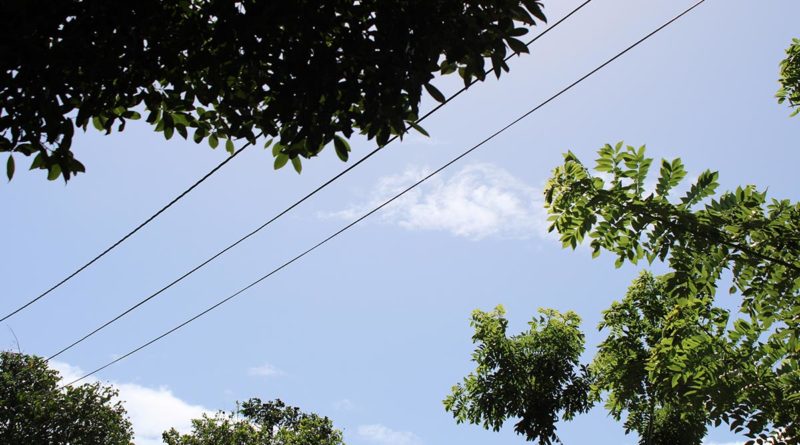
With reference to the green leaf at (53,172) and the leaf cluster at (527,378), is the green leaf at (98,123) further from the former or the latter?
the leaf cluster at (527,378)

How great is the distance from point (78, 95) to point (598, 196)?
4239mm

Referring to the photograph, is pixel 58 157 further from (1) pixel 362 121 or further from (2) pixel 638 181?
(2) pixel 638 181

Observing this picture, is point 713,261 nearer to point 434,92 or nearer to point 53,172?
point 434,92

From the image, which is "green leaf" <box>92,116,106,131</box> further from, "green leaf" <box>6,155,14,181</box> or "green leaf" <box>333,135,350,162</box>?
"green leaf" <box>333,135,350,162</box>

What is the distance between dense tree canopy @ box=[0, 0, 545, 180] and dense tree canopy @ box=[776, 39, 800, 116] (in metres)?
7.89

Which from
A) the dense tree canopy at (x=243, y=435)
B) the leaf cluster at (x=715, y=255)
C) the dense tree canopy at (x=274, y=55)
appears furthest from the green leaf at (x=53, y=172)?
the dense tree canopy at (x=243, y=435)

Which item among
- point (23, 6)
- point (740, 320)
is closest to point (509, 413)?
point (740, 320)

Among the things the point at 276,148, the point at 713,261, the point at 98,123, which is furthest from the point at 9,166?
the point at 713,261

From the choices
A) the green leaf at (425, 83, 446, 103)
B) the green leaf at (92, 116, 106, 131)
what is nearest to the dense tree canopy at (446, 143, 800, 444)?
the green leaf at (425, 83, 446, 103)

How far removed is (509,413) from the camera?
1816 cm

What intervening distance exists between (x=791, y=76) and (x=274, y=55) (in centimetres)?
921

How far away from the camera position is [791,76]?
945cm

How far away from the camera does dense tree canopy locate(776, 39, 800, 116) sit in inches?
368

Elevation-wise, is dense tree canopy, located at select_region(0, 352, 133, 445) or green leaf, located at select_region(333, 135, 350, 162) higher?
dense tree canopy, located at select_region(0, 352, 133, 445)
